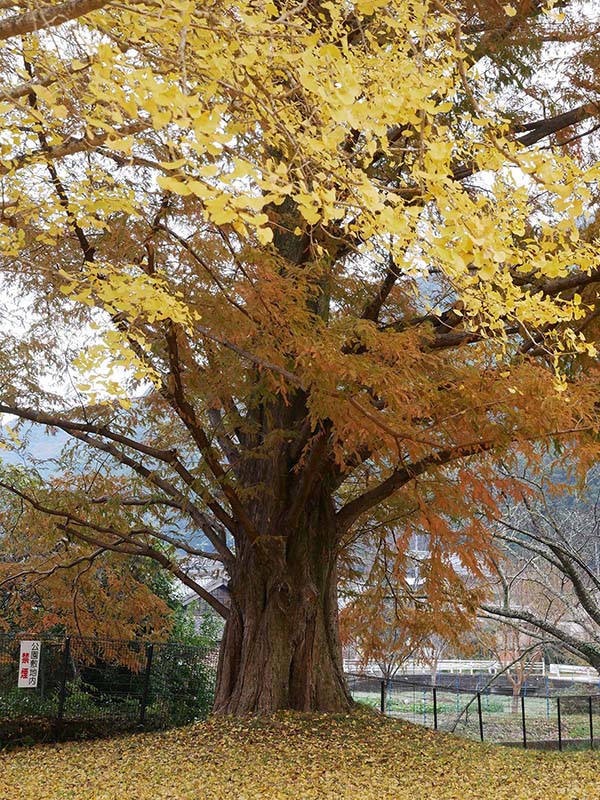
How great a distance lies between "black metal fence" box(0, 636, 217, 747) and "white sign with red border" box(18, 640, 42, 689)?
1.28ft

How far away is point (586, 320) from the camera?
6324mm

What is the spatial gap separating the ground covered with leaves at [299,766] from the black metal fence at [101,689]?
3.04 feet

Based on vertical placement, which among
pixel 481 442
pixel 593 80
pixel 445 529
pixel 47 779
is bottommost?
pixel 47 779

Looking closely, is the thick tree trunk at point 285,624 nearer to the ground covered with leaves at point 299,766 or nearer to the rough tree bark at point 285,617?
the rough tree bark at point 285,617

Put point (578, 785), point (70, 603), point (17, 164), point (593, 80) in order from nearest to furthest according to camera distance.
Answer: point (17, 164)
point (578, 785)
point (593, 80)
point (70, 603)

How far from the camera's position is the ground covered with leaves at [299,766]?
5336mm

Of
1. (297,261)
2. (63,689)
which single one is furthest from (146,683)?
(297,261)

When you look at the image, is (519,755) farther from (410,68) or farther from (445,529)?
(410,68)

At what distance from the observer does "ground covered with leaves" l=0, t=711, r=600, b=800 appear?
5.34 meters

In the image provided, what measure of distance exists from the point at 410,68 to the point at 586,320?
3751mm

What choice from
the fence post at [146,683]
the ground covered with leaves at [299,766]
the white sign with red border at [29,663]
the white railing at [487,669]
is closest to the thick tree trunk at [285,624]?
the ground covered with leaves at [299,766]

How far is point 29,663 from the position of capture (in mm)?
8820

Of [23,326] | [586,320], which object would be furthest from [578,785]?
[23,326]

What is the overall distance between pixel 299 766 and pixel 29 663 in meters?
4.01
